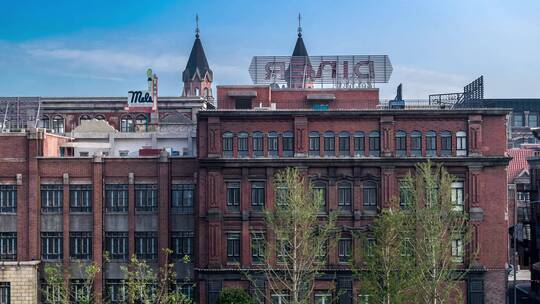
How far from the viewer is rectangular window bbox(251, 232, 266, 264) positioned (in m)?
49.3

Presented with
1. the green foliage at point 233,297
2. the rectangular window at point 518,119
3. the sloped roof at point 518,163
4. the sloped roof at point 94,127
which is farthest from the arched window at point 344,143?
the rectangular window at point 518,119

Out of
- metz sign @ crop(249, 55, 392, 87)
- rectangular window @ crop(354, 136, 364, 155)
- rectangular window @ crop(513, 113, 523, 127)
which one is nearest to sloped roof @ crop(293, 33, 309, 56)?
metz sign @ crop(249, 55, 392, 87)

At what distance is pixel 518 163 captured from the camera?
8969 cm

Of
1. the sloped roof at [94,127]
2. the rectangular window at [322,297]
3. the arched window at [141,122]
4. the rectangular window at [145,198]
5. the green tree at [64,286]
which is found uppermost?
the arched window at [141,122]

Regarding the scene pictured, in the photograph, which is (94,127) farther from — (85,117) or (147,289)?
(147,289)

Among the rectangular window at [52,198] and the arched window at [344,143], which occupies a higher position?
the arched window at [344,143]

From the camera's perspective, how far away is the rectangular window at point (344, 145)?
1978 inches

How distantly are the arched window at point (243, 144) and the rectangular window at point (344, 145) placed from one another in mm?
6437

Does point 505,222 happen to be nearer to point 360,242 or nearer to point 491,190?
point 491,190

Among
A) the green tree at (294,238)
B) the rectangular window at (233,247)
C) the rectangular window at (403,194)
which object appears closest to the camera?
the green tree at (294,238)

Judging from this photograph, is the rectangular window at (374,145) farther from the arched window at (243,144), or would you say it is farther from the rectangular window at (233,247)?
the rectangular window at (233,247)

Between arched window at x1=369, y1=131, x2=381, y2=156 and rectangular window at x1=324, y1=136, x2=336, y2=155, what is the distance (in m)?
2.50

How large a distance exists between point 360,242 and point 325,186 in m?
4.47

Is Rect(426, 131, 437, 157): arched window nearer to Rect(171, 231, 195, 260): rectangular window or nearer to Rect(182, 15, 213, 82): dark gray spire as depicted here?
Rect(171, 231, 195, 260): rectangular window
